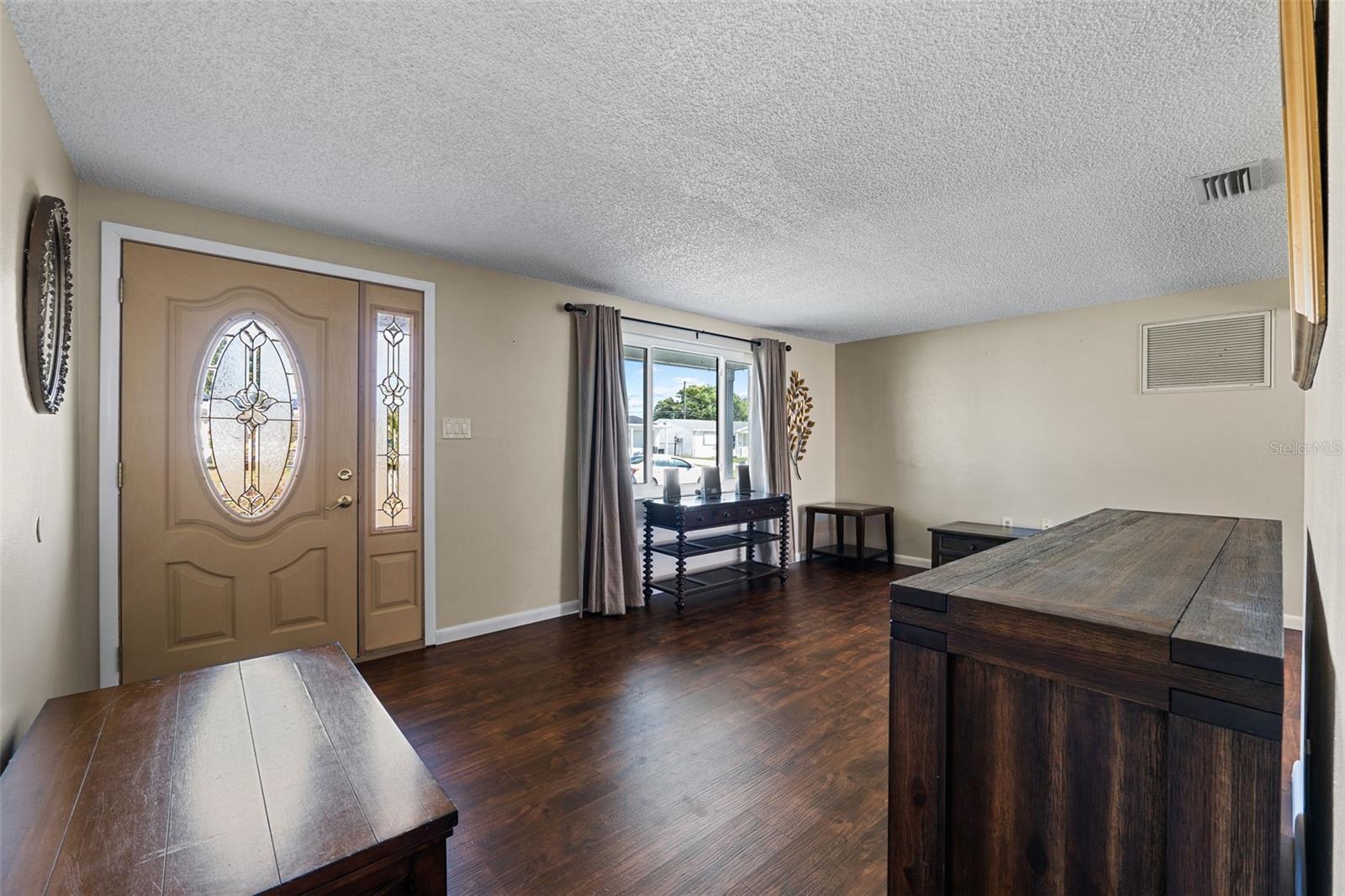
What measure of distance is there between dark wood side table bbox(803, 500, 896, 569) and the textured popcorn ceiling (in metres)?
2.83

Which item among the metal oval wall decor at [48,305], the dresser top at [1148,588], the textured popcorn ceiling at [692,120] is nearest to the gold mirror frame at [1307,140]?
the dresser top at [1148,588]

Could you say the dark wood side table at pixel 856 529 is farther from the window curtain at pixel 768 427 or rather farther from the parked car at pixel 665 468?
the parked car at pixel 665 468

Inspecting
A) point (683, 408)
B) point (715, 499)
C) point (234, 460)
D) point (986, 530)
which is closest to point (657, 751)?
point (234, 460)

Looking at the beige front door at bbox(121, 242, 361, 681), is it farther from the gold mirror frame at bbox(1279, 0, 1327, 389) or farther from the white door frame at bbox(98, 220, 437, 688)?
the gold mirror frame at bbox(1279, 0, 1327, 389)

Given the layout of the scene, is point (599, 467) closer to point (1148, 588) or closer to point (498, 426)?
point (498, 426)

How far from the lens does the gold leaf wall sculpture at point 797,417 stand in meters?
5.75

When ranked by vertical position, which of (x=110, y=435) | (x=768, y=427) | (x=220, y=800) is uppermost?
(x=768, y=427)

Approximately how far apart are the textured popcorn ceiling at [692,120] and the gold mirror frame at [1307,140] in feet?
3.35

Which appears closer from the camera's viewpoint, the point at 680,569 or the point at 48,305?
the point at 48,305

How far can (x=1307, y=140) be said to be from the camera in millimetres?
629

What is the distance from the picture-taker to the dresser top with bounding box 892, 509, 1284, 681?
30.5 inches

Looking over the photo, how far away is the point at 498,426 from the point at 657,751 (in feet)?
7.38

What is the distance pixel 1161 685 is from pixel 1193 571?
1.90 ft

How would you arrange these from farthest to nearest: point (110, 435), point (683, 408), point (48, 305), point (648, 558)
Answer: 1. point (683, 408)
2. point (648, 558)
3. point (110, 435)
4. point (48, 305)
